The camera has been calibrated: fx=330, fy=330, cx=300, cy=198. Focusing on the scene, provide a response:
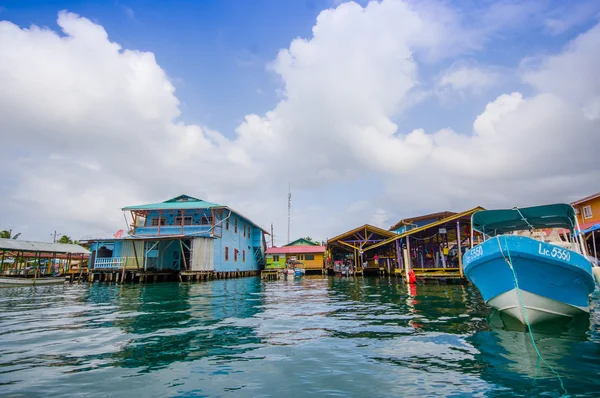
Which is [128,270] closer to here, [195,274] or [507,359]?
[195,274]

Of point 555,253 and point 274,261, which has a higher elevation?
point 555,253

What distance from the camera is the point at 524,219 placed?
10664 millimetres

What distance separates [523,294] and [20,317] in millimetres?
13953

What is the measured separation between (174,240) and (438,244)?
74.9ft

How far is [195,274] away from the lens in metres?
26.8

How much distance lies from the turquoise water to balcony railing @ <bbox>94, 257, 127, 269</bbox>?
19.9 metres

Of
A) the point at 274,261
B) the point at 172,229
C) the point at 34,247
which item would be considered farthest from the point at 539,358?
the point at 274,261

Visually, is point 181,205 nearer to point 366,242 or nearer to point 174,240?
point 174,240

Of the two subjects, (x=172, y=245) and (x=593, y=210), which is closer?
(x=593, y=210)

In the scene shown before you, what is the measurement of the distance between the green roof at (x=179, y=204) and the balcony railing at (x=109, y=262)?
15.0ft

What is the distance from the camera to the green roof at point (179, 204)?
29.6m

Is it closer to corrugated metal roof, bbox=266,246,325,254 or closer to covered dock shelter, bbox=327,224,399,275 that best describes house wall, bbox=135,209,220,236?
covered dock shelter, bbox=327,224,399,275

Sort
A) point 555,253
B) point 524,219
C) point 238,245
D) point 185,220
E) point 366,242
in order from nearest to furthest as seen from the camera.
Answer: point 555,253 < point 524,219 < point 185,220 < point 366,242 < point 238,245

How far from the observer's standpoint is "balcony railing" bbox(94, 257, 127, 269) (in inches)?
1098
